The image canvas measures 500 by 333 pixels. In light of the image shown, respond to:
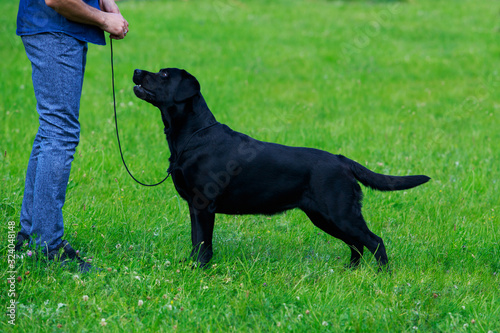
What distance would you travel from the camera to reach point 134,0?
667 inches

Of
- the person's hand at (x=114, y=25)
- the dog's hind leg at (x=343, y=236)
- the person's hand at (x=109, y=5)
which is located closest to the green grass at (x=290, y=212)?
the dog's hind leg at (x=343, y=236)

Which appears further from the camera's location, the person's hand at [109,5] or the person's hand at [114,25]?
the person's hand at [109,5]

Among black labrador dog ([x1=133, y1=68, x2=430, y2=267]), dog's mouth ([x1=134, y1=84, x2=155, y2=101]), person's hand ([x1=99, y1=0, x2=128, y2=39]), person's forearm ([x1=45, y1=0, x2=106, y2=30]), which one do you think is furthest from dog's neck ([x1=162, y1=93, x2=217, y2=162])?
person's forearm ([x1=45, y1=0, x2=106, y2=30])

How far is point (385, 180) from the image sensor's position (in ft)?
12.0

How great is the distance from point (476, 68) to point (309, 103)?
14.2 ft

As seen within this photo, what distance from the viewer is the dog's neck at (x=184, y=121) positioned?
3.68 metres

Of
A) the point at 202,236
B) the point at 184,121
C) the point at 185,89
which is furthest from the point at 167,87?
the point at 202,236

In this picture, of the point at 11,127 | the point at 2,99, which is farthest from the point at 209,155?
the point at 2,99

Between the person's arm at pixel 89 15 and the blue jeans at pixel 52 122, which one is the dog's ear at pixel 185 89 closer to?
the person's arm at pixel 89 15

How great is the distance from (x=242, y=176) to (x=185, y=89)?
0.72 meters

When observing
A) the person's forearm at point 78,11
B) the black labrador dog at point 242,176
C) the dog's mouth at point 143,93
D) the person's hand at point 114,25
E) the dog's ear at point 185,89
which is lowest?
the black labrador dog at point 242,176

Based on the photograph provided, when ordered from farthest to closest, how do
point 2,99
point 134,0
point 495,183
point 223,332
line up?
point 134,0, point 2,99, point 495,183, point 223,332

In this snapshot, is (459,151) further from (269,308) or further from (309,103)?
(269,308)

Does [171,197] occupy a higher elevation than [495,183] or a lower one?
lower
